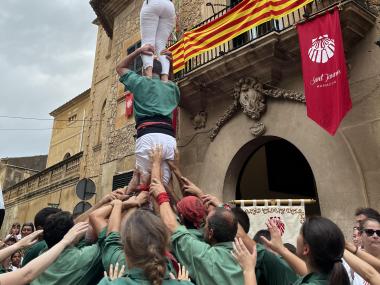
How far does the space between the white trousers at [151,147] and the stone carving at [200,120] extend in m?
4.21

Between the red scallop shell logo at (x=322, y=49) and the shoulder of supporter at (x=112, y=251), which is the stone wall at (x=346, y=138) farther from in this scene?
the shoulder of supporter at (x=112, y=251)

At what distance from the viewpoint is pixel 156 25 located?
184 inches

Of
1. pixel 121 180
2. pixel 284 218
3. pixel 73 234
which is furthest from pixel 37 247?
pixel 121 180

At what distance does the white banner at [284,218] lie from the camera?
5969mm

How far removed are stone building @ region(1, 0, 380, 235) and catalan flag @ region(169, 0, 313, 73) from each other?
0.32 meters

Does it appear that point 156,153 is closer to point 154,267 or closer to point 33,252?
point 33,252

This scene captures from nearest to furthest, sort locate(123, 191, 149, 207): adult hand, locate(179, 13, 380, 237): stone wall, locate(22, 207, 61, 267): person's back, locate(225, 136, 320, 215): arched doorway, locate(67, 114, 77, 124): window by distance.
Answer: locate(123, 191, 149, 207): adult hand → locate(22, 207, 61, 267): person's back → locate(179, 13, 380, 237): stone wall → locate(225, 136, 320, 215): arched doorway → locate(67, 114, 77, 124): window

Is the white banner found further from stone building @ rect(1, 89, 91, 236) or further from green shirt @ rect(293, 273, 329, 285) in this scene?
stone building @ rect(1, 89, 91, 236)

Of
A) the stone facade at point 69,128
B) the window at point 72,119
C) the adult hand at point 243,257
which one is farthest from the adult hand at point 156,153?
the window at point 72,119

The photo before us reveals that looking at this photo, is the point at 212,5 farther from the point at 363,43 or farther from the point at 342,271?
the point at 342,271

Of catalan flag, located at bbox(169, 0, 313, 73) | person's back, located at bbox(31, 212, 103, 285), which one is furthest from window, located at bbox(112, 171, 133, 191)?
person's back, located at bbox(31, 212, 103, 285)

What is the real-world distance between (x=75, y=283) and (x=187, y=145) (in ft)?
20.9

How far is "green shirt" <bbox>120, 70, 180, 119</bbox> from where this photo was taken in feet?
13.5

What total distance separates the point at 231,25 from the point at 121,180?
548cm
